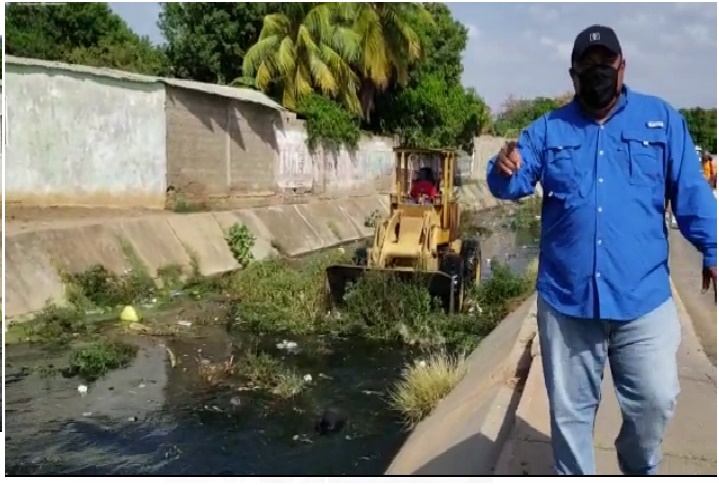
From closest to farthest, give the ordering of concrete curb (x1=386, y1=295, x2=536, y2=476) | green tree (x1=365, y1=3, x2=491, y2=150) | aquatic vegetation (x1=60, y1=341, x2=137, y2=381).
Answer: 1. concrete curb (x1=386, y1=295, x2=536, y2=476)
2. aquatic vegetation (x1=60, y1=341, x2=137, y2=381)
3. green tree (x1=365, y1=3, x2=491, y2=150)

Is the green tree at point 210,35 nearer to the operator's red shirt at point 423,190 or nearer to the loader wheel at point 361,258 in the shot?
the operator's red shirt at point 423,190

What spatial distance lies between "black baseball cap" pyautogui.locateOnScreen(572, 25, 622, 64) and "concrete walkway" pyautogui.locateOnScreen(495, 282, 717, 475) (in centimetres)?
227

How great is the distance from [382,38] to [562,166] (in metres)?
25.6

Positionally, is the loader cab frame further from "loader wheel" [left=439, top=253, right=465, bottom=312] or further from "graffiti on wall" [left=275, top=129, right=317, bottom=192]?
"graffiti on wall" [left=275, top=129, right=317, bottom=192]

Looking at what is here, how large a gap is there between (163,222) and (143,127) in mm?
A: 3380

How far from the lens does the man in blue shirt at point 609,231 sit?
12.2 ft

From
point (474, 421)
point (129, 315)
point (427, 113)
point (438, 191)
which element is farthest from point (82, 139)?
point (427, 113)

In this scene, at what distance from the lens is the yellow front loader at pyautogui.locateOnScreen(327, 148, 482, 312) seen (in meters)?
11.4

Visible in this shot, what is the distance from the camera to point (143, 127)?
18203 mm

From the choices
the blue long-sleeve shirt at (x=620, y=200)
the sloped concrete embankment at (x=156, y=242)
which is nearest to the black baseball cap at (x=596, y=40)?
the blue long-sleeve shirt at (x=620, y=200)

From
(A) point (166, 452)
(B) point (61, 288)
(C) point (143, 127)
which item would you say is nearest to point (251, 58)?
(C) point (143, 127)

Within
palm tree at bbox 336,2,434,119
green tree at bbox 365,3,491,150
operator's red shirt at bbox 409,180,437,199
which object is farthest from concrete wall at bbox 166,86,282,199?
green tree at bbox 365,3,491,150

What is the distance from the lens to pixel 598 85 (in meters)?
3.69

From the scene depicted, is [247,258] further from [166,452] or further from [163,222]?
[166,452]
